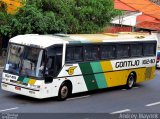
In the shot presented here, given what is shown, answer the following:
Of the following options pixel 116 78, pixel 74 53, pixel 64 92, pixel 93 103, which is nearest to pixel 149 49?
pixel 116 78

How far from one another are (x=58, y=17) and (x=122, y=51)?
8.90 metres

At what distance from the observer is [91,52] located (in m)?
21.6

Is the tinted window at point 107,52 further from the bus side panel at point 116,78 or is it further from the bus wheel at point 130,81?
the bus wheel at point 130,81

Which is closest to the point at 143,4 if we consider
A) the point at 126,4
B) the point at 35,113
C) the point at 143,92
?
the point at 126,4

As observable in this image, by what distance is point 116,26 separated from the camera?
43594 millimetres

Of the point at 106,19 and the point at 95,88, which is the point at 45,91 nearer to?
the point at 95,88

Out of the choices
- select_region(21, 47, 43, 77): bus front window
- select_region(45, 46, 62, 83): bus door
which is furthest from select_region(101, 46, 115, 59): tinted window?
select_region(21, 47, 43, 77): bus front window

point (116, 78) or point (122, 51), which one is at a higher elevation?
point (122, 51)

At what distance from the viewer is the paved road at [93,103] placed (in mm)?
18156

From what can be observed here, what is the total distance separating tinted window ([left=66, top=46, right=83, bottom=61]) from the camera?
66.3 feet

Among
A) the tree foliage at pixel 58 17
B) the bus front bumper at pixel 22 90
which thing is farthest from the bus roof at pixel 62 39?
the tree foliage at pixel 58 17

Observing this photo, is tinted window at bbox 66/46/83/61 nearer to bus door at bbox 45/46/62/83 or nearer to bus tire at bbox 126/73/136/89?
bus door at bbox 45/46/62/83

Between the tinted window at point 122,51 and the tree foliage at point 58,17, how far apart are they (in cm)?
786

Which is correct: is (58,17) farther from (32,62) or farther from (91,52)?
(32,62)
